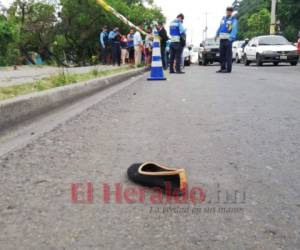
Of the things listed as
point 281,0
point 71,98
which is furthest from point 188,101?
point 281,0

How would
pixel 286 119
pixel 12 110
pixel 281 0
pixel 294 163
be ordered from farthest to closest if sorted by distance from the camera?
pixel 281 0
pixel 286 119
pixel 12 110
pixel 294 163

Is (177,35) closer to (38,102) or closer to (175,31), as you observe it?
(175,31)

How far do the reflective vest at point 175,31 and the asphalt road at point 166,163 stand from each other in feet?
29.7

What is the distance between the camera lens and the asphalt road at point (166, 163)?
2.14m

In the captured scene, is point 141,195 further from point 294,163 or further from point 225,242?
point 294,163

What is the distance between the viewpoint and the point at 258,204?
255 centimetres

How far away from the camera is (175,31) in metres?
14.6

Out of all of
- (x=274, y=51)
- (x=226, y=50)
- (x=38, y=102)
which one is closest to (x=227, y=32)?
(x=226, y=50)

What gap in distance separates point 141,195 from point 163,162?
76 centimetres

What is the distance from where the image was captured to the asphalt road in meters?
2.14

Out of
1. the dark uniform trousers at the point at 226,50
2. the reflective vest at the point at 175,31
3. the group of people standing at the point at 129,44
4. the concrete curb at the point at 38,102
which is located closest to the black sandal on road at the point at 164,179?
the concrete curb at the point at 38,102

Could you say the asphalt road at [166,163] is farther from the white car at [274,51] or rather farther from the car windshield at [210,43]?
the car windshield at [210,43]

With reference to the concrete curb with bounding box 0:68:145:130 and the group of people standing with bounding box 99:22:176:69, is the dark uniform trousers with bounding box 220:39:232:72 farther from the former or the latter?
the concrete curb with bounding box 0:68:145:130

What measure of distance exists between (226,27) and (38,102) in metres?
9.52
